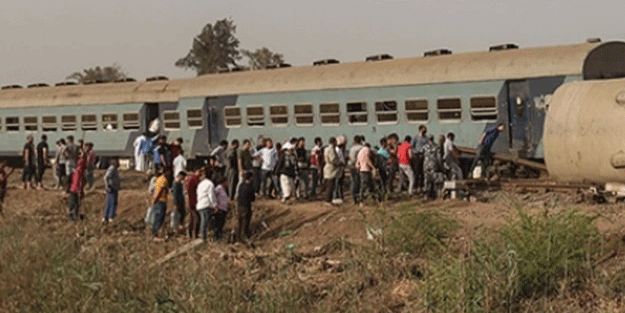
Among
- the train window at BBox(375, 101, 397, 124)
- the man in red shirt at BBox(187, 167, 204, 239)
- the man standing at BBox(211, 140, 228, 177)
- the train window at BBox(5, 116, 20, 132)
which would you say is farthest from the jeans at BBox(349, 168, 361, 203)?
the train window at BBox(5, 116, 20, 132)

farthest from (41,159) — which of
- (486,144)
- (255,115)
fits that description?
(486,144)

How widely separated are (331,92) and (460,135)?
14.0 feet

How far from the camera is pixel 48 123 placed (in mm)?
36562

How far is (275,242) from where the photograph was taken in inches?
788

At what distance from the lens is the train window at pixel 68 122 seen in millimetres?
35812

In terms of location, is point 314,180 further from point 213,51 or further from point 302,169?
point 213,51

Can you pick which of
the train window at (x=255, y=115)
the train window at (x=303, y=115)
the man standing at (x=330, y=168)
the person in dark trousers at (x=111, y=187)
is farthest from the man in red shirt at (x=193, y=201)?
the train window at (x=255, y=115)

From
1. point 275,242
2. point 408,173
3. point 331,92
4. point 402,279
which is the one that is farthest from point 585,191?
point 331,92

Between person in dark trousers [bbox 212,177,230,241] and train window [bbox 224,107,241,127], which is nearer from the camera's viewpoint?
person in dark trousers [bbox 212,177,230,241]

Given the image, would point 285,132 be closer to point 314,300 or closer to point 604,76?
point 604,76

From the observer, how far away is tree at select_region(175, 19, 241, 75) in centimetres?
6631

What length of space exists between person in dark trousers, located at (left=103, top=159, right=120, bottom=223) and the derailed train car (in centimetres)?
741

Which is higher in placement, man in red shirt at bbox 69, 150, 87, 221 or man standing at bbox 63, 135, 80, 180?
man standing at bbox 63, 135, 80, 180

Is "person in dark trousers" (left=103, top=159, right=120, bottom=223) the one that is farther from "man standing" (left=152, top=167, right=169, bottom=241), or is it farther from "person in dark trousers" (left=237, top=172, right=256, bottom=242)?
"person in dark trousers" (left=237, top=172, right=256, bottom=242)
